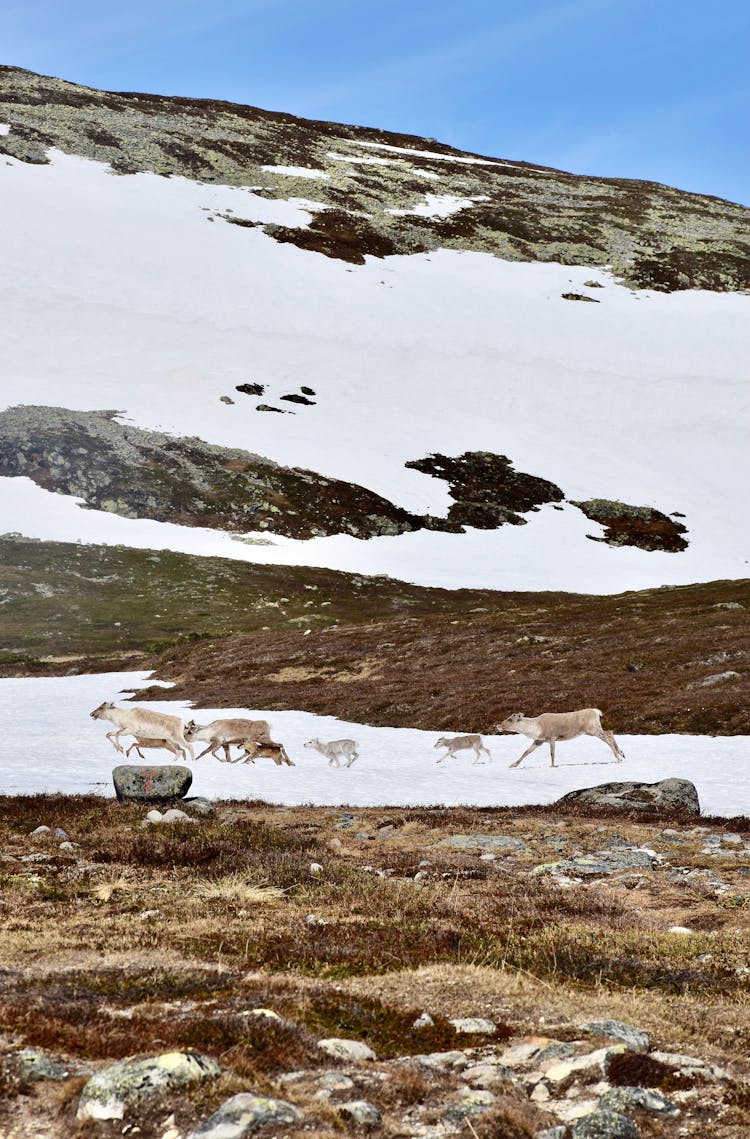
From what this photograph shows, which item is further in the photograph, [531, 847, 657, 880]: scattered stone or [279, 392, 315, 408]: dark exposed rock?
[279, 392, 315, 408]: dark exposed rock

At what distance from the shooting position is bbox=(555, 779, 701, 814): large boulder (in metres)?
23.7

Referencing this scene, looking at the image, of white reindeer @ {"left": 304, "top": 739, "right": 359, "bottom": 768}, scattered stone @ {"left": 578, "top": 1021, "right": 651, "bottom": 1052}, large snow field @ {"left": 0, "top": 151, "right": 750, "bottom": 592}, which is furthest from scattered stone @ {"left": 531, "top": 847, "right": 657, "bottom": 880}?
large snow field @ {"left": 0, "top": 151, "right": 750, "bottom": 592}

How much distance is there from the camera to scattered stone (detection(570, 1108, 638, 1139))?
19.7 feet

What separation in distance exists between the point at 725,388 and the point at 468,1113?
167248 mm

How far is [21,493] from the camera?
108 meters

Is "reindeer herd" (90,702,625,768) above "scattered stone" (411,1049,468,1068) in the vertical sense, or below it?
above

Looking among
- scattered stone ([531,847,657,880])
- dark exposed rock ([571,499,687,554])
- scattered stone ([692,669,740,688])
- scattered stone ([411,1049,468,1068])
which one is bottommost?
scattered stone ([531,847,657,880])

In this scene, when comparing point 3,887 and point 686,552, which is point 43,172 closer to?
point 686,552

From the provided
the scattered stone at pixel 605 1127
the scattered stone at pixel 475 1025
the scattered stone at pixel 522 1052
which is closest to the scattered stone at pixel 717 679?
the scattered stone at pixel 475 1025

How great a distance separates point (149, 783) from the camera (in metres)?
23.5

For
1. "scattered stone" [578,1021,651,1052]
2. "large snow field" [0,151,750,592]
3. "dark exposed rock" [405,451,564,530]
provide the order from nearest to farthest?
"scattered stone" [578,1021,651,1052] → "large snow field" [0,151,750,592] → "dark exposed rock" [405,451,564,530]

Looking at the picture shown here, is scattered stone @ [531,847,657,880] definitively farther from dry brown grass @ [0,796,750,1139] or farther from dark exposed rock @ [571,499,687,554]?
dark exposed rock @ [571,499,687,554]

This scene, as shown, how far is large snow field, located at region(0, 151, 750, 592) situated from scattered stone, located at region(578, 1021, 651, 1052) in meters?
91.1

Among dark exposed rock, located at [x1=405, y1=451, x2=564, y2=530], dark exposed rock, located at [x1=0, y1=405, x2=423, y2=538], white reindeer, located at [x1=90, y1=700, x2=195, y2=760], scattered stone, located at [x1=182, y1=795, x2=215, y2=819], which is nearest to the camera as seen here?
scattered stone, located at [x1=182, y1=795, x2=215, y2=819]
